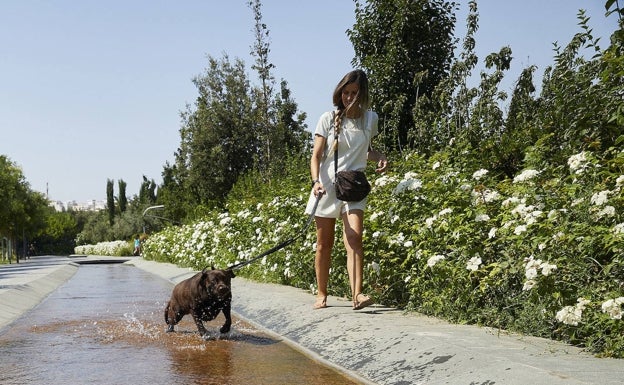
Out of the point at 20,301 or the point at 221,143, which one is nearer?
the point at 20,301

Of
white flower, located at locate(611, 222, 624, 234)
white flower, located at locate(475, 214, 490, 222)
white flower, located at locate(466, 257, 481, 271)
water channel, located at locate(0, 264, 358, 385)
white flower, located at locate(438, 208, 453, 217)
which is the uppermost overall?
white flower, located at locate(438, 208, 453, 217)

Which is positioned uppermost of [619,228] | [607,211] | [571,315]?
[607,211]

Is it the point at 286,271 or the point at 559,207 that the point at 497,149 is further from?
the point at 559,207

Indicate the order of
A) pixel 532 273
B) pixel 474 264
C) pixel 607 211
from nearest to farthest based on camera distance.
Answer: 1. pixel 607 211
2. pixel 532 273
3. pixel 474 264

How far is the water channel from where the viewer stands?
18.4ft

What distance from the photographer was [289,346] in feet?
23.4

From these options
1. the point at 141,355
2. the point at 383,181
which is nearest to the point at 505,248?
the point at 383,181

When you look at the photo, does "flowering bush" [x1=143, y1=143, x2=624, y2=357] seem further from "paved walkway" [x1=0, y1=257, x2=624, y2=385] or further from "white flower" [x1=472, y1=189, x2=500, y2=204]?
"paved walkway" [x1=0, y1=257, x2=624, y2=385]

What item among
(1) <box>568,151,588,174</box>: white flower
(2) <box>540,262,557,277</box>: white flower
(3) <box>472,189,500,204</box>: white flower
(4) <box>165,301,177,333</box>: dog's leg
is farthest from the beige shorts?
(2) <box>540,262,557,277</box>: white flower

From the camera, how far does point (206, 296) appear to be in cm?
740

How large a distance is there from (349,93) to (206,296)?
246 centimetres

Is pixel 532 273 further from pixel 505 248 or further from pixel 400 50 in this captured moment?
pixel 400 50

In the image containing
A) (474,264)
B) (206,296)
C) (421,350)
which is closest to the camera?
(421,350)

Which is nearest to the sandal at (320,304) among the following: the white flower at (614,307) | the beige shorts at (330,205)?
the beige shorts at (330,205)
